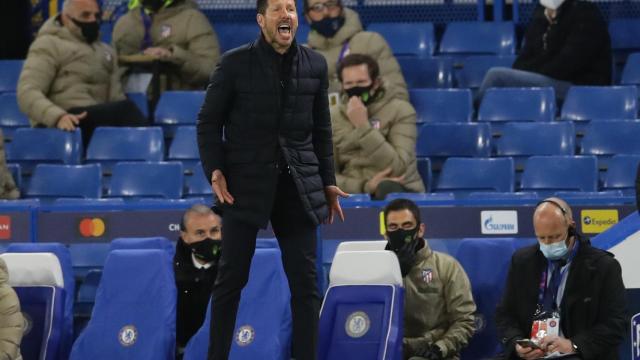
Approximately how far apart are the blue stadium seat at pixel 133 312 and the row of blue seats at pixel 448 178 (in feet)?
7.78

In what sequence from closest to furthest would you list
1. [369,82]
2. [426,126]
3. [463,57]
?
1. [369,82]
2. [426,126]
3. [463,57]

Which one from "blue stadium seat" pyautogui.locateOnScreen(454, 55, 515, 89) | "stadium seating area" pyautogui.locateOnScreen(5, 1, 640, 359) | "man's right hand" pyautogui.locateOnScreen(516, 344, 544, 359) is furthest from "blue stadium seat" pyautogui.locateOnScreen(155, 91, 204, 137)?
"man's right hand" pyautogui.locateOnScreen(516, 344, 544, 359)

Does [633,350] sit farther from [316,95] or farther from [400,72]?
[400,72]

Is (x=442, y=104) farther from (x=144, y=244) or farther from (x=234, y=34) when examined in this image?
(x=144, y=244)

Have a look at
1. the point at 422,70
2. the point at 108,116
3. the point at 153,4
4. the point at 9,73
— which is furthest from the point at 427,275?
the point at 9,73

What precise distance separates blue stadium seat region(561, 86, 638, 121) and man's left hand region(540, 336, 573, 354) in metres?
4.07

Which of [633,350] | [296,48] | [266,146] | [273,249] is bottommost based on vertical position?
[633,350]

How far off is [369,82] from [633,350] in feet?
10.4

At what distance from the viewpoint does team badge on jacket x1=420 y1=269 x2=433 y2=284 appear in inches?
306

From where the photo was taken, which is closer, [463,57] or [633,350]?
[633,350]

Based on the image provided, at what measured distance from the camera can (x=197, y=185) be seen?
10.3 meters

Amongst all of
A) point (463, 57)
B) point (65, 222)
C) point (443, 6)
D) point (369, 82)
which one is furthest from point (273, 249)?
point (443, 6)

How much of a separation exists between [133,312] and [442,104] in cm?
415

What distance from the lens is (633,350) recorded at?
7.31 m
